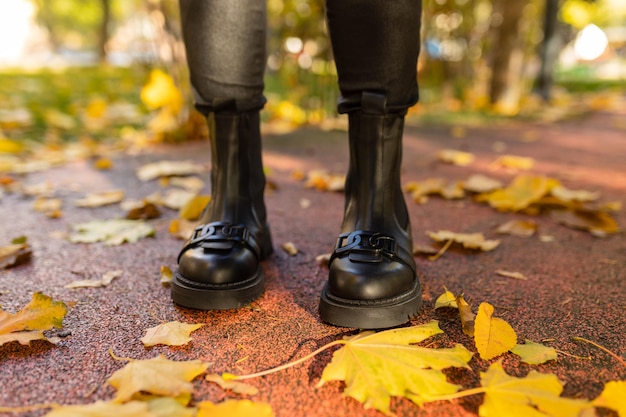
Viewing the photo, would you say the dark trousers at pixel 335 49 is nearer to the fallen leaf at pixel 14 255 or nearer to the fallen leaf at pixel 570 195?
the fallen leaf at pixel 14 255

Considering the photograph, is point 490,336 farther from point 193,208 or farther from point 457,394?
point 193,208

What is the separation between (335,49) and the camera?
1.08 m

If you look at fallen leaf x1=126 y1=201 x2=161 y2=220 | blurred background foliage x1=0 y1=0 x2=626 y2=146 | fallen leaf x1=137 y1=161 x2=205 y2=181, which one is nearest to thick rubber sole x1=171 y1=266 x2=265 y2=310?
fallen leaf x1=126 y1=201 x2=161 y2=220

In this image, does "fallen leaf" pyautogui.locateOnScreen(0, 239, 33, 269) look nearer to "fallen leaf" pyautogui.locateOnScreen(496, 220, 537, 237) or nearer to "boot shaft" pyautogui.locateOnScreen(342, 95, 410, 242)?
"boot shaft" pyautogui.locateOnScreen(342, 95, 410, 242)

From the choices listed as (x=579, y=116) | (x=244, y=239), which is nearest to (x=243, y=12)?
(x=244, y=239)

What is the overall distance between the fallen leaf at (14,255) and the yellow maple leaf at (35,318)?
1.28ft

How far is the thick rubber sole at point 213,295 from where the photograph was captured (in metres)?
1.04

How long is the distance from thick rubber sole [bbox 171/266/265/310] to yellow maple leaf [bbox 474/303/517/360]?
45 centimetres

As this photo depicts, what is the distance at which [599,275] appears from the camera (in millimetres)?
1259

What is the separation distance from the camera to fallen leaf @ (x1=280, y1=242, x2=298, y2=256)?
1424 mm

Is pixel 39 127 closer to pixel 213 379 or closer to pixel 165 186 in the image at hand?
pixel 165 186

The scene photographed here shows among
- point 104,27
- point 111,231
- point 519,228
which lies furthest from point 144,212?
point 104,27

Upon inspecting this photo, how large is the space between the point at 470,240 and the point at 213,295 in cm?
75

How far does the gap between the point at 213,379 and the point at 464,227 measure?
1089mm
